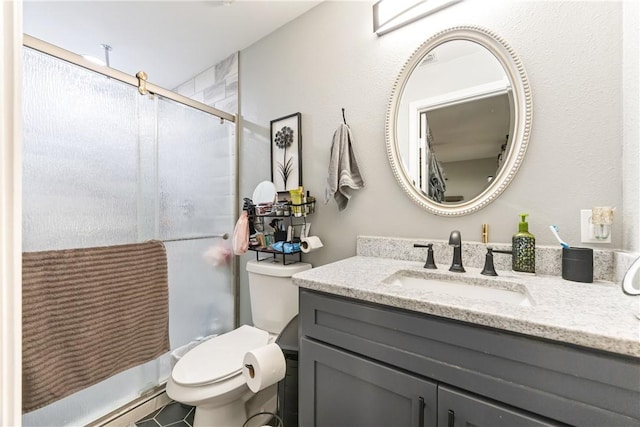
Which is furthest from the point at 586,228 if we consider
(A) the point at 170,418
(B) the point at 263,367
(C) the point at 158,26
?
(C) the point at 158,26

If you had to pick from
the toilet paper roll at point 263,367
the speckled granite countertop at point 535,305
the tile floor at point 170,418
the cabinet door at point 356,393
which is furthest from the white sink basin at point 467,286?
the tile floor at point 170,418

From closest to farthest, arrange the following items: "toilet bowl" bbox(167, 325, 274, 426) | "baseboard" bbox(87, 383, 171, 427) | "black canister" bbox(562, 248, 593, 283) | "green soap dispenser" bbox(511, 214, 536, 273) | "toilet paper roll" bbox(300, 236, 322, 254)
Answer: "black canister" bbox(562, 248, 593, 283) → "green soap dispenser" bbox(511, 214, 536, 273) → "toilet bowl" bbox(167, 325, 274, 426) → "baseboard" bbox(87, 383, 171, 427) → "toilet paper roll" bbox(300, 236, 322, 254)

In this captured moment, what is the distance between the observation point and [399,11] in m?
1.24

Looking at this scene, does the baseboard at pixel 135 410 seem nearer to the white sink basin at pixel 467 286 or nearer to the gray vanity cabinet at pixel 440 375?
the gray vanity cabinet at pixel 440 375

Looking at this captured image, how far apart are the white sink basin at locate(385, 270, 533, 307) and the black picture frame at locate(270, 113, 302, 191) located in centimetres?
87

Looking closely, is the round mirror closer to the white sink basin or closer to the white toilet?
the white sink basin

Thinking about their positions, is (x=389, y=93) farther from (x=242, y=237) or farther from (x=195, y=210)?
(x=195, y=210)

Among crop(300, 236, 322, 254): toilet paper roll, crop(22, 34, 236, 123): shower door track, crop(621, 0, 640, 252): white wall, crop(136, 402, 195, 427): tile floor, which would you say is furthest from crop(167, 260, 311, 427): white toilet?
crop(621, 0, 640, 252): white wall

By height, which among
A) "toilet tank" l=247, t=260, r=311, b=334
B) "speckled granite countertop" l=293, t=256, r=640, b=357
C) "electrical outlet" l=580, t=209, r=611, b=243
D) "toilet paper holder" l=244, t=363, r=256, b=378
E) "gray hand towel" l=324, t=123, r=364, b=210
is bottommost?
"toilet paper holder" l=244, t=363, r=256, b=378

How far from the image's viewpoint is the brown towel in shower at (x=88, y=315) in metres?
1.01

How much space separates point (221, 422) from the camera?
1.21m

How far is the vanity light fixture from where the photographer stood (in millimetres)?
1176

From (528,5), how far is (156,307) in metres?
2.13

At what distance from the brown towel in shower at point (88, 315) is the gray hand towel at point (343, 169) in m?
1.01
